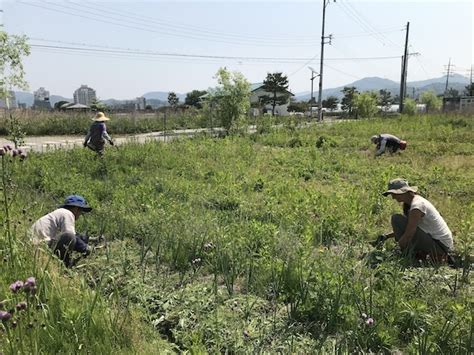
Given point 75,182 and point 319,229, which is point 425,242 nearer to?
point 319,229

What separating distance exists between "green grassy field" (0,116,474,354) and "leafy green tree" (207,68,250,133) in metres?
12.2

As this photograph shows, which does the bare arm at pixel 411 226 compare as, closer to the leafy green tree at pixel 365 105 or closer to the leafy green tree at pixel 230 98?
the leafy green tree at pixel 230 98

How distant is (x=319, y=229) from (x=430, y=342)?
2.35 meters

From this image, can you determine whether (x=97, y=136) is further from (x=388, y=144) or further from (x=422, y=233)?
(x=388, y=144)

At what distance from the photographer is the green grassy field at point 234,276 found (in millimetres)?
2502

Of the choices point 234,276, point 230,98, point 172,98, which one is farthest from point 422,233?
point 172,98

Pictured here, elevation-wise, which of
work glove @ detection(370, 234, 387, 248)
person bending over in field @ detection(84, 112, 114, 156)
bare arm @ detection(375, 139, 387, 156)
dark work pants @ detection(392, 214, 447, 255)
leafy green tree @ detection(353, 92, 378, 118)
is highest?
leafy green tree @ detection(353, 92, 378, 118)

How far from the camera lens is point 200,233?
4.27 meters

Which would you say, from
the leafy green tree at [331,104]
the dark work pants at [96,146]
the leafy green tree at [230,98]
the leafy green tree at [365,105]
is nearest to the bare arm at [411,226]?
the dark work pants at [96,146]

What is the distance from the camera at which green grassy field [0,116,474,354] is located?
2.50 m

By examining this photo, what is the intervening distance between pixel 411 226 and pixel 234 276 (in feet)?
6.66

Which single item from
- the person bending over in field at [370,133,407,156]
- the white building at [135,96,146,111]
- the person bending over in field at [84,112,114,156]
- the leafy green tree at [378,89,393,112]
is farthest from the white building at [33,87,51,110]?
the leafy green tree at [378,89,393,112]

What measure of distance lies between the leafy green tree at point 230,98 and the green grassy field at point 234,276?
12246 millimetres

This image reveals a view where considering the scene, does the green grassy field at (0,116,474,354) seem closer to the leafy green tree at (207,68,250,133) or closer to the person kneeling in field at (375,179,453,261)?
the person kneeling in field at (375,179,453,261)
